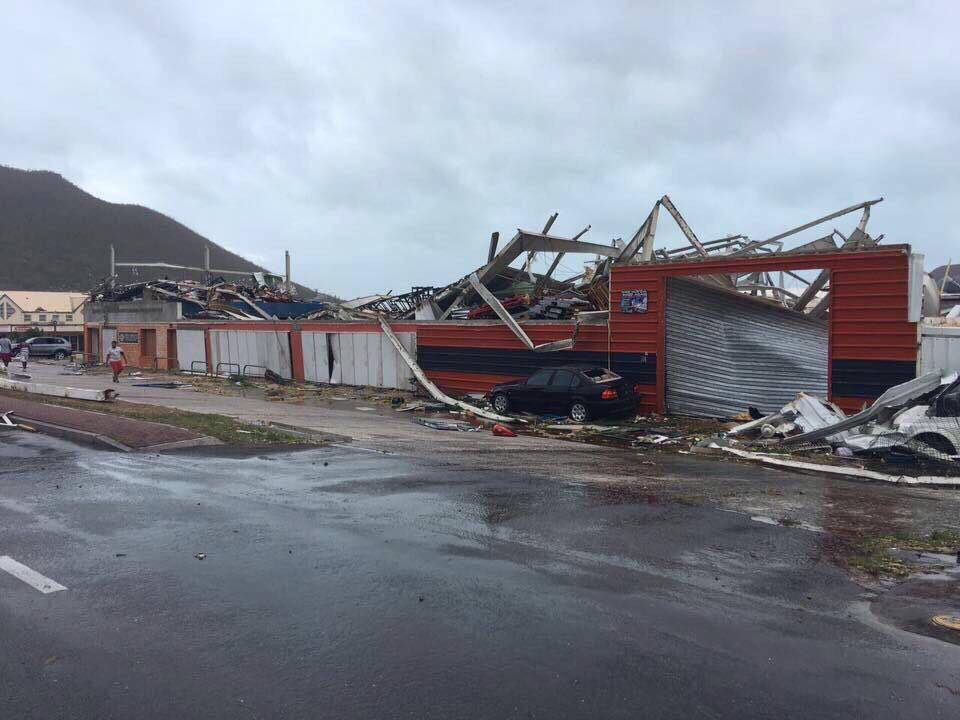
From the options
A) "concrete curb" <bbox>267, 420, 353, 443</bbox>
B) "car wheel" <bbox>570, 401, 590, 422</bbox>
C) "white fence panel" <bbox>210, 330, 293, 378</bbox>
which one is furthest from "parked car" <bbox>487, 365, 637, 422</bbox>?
"white fence panel" <bbox>210, 330, 293, 378</bbox>

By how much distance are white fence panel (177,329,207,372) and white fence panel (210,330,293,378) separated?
0.86 metres

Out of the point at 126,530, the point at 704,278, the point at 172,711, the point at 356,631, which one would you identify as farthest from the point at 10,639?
the point at 704,278

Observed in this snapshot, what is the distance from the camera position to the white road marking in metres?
5.38

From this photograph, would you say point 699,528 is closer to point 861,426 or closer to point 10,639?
point 10,639

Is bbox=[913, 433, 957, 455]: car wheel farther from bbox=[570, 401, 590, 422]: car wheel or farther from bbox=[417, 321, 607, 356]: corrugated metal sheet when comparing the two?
bbox=[417, 321, 607, 356]: corrugated metal sheet

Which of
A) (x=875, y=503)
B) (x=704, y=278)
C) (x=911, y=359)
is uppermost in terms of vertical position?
(x=704, y=278)

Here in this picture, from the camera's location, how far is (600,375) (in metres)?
17.6

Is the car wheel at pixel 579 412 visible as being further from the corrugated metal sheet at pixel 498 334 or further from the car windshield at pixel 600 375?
the corrugated metal sheet at pixel 498 334

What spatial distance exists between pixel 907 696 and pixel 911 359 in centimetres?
1270

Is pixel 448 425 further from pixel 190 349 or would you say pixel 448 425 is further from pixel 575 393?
pixel 190 349

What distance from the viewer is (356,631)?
15.2 ft

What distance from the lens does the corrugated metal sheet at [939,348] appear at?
14406 mm

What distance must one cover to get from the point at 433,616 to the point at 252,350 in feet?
86.2

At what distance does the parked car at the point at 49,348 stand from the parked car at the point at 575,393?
41606 millimetres
